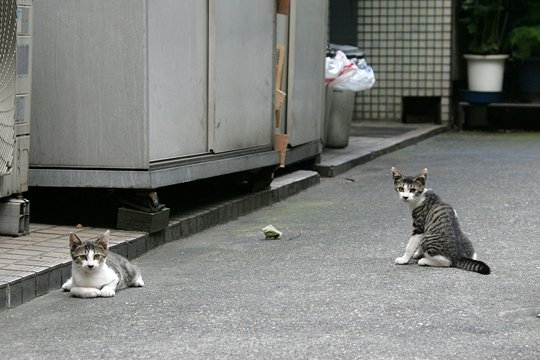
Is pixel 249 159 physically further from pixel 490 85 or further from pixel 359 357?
pixel 490 85

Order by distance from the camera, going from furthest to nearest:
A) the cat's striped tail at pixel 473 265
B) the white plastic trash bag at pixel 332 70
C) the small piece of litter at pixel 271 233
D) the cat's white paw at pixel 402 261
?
the white plastic trash bag at pixel 332 70, the small piece of litter at pixel 271 233, the cat's white paw at pixel 402 261, the cat's striped tail at pixel 473 265

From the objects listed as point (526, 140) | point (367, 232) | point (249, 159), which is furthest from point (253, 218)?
point (526, 140)

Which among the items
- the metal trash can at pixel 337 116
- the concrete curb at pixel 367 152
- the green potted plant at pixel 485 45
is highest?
the green potted plant at pixel 485 45

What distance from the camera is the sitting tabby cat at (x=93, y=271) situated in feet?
20.6

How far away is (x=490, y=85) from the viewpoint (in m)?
18.3

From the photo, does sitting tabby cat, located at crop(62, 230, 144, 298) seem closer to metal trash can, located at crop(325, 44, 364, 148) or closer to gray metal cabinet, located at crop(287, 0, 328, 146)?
gray metal cabinet, located at crop(287, 0, 328, 146)

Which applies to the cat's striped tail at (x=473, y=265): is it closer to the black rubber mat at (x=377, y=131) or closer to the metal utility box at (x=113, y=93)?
the metal utility box at (x=113, y=93)

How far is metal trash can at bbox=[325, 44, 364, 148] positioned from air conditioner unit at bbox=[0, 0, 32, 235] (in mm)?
6645

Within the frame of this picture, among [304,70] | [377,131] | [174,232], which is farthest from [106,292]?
[377,131]

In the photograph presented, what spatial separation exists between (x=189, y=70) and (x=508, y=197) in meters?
3.53

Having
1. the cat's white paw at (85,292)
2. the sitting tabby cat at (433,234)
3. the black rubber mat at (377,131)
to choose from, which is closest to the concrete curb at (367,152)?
the black rubber mat at (377,131)

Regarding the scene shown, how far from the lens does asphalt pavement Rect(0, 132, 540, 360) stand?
528 cm

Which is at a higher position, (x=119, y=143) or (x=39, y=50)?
(x=39, y=50)

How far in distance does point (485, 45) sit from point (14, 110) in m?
12.3
